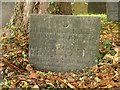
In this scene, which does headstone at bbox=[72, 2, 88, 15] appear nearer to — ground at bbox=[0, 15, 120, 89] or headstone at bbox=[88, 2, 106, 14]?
headstone at bbox=[88, 2, 106, 14]

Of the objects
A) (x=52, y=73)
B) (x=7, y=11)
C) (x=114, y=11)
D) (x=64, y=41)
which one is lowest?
(x=52, y=73)

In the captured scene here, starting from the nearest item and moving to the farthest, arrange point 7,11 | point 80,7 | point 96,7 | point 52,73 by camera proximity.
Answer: point 52,73, point 7,11, point 96,7, point 80,7

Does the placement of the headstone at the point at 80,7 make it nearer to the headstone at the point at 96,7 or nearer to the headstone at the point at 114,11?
the headstone at the point at 96,7

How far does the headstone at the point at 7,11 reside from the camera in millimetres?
9152

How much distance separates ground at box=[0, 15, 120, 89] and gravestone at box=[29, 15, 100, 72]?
148 mm

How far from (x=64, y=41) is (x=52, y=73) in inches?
21.9

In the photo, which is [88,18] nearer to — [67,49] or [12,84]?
[67,49]

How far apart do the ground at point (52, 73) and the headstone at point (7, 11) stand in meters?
2.41

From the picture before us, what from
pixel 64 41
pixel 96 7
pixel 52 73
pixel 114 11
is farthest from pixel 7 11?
pixel 96 7

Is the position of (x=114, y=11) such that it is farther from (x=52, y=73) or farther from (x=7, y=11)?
(x=52, y=73)

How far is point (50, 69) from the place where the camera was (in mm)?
5766

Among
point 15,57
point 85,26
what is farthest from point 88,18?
point 15,57

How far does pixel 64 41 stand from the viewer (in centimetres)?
569

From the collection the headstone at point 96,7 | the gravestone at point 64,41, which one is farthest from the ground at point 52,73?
the headstone at point 96,7
